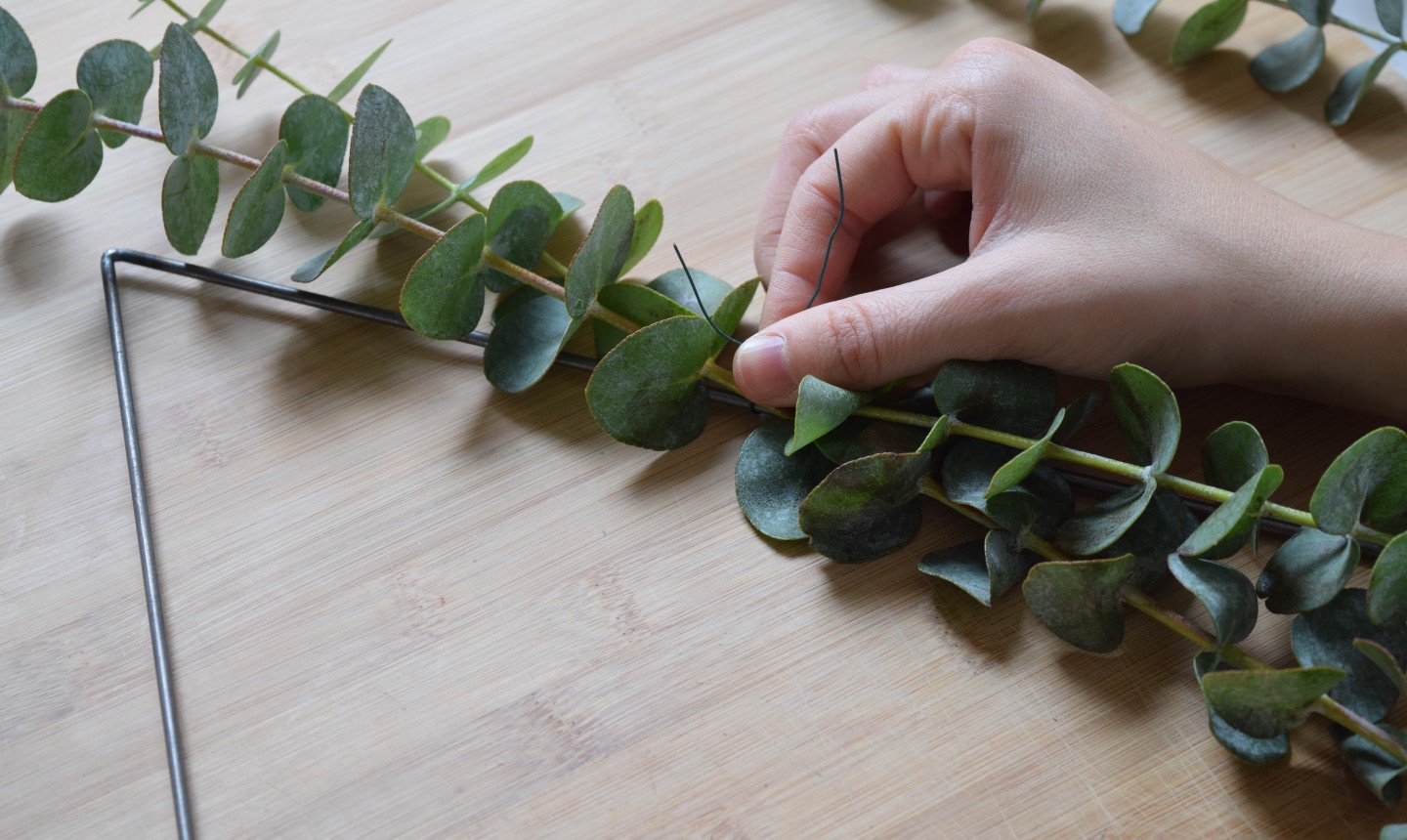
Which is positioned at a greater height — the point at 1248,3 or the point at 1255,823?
the point at 1248,3

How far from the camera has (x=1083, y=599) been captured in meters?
0.55

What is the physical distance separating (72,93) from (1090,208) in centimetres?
61

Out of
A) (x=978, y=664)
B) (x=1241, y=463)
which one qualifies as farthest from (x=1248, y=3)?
(x=978, y=664)

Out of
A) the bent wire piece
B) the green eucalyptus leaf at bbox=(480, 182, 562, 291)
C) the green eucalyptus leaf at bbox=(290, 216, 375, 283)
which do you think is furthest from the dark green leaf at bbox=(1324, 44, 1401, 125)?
the green eucalyptus leaf at bbox=(290, 216, 375, 283)

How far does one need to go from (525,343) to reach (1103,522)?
1.14 feet

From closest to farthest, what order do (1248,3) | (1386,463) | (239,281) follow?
(1386,463), (239,281), (1248,3)

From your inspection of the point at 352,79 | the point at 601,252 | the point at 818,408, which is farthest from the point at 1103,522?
the point at 352,79

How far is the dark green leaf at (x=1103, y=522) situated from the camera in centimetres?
56

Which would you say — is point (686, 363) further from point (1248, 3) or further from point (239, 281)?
point (1248, 3)

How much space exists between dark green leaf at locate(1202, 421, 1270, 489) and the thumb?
0.11 meters

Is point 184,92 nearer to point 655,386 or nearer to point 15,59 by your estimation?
point 15,59

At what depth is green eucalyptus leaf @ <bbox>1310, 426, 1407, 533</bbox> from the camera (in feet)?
1.70

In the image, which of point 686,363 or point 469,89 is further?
point 469,89

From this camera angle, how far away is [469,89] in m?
0.84
